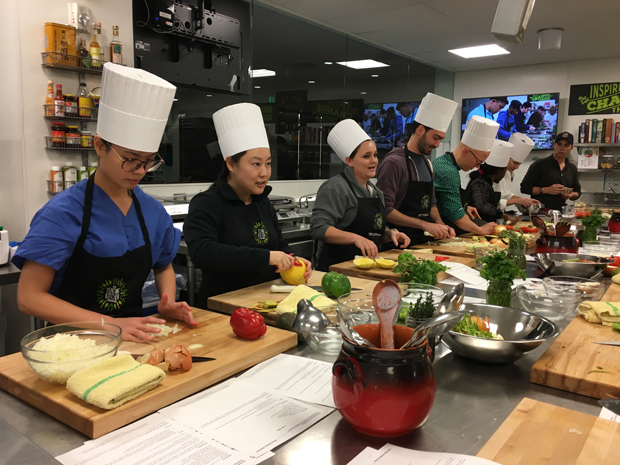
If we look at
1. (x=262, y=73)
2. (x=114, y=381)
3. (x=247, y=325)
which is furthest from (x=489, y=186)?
(x=114, y=381)

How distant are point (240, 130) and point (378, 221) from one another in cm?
125

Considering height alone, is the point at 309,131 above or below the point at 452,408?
above

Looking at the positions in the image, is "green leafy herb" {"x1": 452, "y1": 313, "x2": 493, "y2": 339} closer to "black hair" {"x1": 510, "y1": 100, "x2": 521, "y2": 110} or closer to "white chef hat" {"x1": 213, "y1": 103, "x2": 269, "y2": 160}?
"white chef hat" {"x1": 213, "y1": 103, "x2": 269, "y2": 160}

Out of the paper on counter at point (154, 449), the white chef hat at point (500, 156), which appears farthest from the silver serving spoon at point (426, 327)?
the white chef hat at point (500, 156)

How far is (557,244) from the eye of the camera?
2.79m

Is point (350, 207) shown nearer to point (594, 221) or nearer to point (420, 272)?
point (420, 272)

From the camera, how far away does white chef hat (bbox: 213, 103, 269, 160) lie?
7.66ft

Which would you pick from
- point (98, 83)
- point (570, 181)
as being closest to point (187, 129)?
point (98, 83)

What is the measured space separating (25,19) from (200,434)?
3269mm

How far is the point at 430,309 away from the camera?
1.18 meters

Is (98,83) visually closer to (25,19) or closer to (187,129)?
(25,19)

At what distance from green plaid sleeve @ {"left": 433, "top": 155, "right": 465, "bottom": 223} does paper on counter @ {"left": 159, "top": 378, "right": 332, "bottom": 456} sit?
3253 millimetres

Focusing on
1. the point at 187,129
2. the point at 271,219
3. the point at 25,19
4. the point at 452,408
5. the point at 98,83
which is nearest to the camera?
the point at 452,408

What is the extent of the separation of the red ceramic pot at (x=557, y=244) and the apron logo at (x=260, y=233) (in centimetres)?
160
